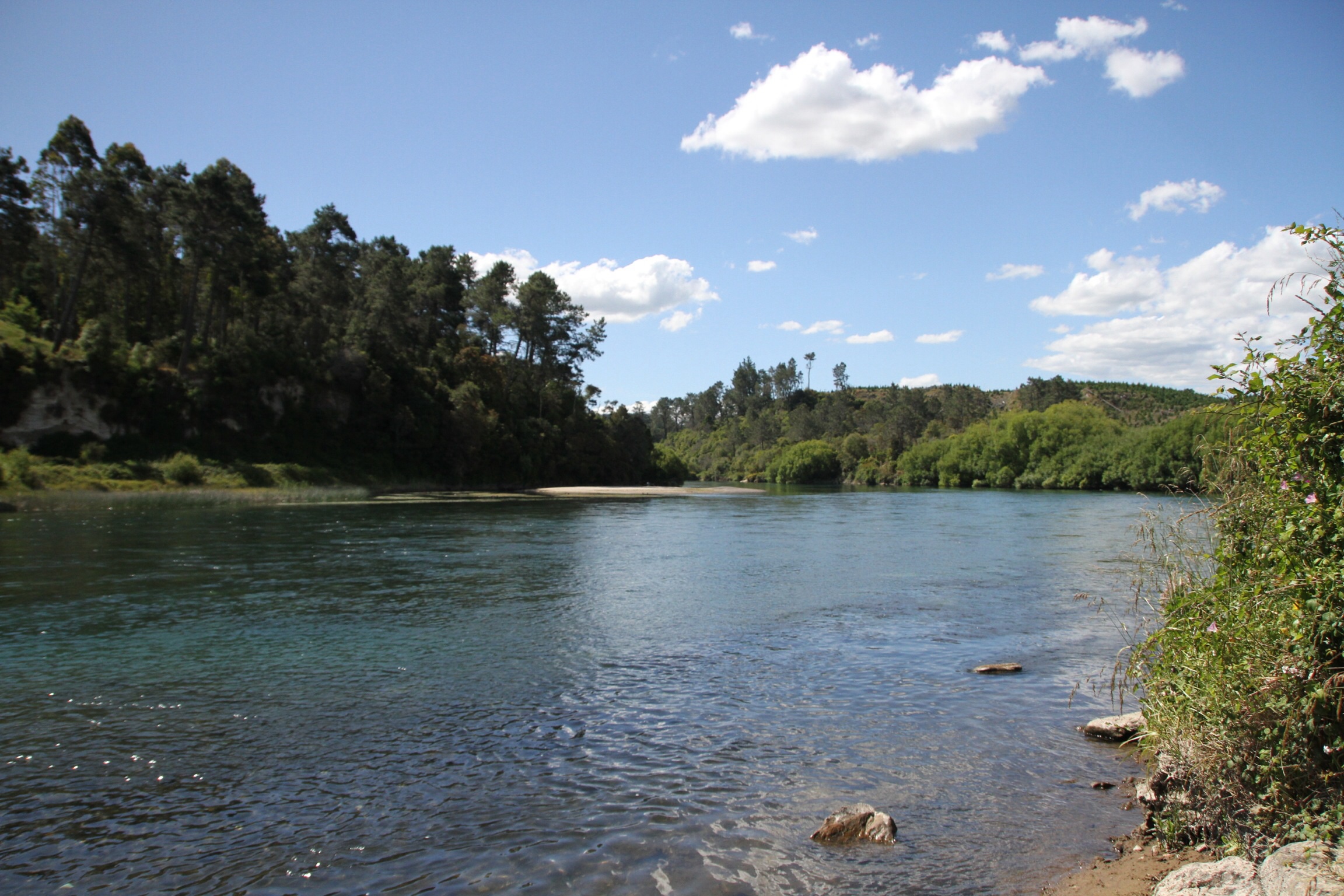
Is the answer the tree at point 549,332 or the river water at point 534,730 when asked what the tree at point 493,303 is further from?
the river water at point 534,730

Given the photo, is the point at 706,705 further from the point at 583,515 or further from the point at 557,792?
the point at 583,515

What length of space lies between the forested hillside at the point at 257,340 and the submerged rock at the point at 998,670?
231 ft

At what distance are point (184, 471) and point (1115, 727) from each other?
69.7 meters

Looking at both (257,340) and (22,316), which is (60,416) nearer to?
(22,316)

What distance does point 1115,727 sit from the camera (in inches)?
468

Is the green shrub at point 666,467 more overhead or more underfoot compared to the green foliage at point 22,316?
more underfoot

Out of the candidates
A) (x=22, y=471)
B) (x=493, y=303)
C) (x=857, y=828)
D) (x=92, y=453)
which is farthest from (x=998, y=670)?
(x=493, y=303)

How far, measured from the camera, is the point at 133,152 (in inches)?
2795

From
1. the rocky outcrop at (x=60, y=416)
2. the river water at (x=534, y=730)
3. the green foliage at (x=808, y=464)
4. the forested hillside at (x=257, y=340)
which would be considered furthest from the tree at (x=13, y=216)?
the green foliage at (x=808, y=464)

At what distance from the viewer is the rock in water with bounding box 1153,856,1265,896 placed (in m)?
6.10

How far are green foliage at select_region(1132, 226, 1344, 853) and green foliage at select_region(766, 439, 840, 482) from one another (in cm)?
17236

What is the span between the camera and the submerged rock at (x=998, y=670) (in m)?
15.6

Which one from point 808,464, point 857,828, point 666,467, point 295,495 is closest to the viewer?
point 857,828

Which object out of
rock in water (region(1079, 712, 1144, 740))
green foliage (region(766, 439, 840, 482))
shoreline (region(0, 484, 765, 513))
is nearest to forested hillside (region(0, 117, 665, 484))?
shoreline (region(0, 484, 765, 513))
